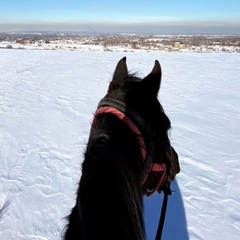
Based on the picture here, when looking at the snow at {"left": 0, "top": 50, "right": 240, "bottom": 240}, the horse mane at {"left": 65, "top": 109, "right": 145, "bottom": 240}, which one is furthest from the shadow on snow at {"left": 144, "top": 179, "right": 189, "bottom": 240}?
the horse mane at {"left": 65, "top": 109, "right": 145, "bottom": 240}

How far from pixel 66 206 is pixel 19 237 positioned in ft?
1.63

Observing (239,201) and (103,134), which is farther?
(239,201)

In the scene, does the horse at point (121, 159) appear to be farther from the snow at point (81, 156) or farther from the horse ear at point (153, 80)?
the snow at point (81, 156)

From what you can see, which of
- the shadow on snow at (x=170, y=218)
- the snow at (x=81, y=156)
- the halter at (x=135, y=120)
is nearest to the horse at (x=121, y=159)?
the halter at (x=135, y=120)

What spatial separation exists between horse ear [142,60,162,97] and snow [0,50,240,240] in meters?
0.20

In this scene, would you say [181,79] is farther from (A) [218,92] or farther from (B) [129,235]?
(B) [129,235]

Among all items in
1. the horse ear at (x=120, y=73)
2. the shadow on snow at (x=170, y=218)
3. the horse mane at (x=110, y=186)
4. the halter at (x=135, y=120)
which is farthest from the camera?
the shadow on snow at (x=170, y=218)

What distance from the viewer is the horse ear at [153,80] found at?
1.01 metres

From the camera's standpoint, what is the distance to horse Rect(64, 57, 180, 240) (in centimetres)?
84

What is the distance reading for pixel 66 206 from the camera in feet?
7.81

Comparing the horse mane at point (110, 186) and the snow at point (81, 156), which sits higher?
the horse mane at point (110, 186)

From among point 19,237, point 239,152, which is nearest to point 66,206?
point 19,237

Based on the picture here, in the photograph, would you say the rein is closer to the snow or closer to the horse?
the horse

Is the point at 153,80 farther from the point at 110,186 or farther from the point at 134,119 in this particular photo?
the point at 110,186
